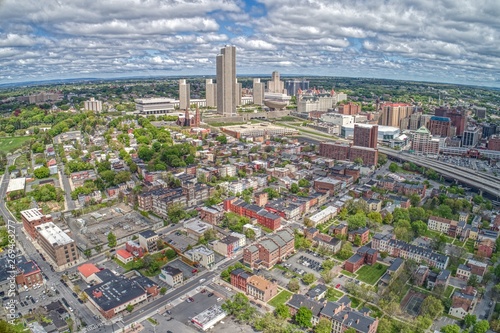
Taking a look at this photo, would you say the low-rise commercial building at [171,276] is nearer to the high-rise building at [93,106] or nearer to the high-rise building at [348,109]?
the high-rise building at [348,109]

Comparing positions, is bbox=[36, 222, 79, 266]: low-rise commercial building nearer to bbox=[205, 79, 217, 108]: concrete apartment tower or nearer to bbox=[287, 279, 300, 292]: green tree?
bbox=[287, 279, 300, 292]: green tree

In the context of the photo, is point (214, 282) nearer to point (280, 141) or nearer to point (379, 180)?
point (379, 180)

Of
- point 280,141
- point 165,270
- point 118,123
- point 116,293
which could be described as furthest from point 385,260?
point 118,123

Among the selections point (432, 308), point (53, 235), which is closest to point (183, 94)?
point (53, 235)

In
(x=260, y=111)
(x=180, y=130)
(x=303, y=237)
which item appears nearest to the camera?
(x=303, y=237)

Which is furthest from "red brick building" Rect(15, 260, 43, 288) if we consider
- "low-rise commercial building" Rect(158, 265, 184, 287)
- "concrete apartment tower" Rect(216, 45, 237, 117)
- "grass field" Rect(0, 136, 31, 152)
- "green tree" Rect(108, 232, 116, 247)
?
"concrete apartment tower" Rect(216, 45, 237, 117)

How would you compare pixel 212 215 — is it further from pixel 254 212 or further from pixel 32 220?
pixel 32 220
